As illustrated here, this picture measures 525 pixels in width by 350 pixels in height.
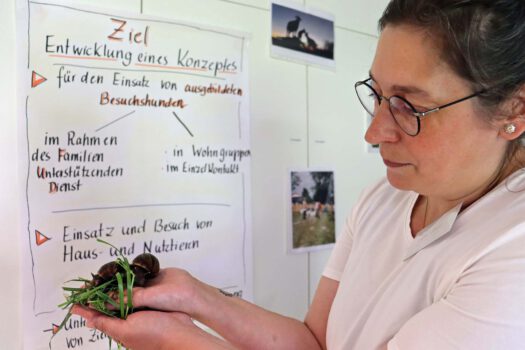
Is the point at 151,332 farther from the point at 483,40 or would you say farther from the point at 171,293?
the point at 483,40

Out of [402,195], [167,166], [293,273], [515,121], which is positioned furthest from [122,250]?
[515,121]

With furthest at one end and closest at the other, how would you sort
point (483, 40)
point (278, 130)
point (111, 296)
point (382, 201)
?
point (278, 130) → point (382, 201) → point (111, 296) → point (483, 40)

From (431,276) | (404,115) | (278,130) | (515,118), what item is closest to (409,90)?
(404,115)

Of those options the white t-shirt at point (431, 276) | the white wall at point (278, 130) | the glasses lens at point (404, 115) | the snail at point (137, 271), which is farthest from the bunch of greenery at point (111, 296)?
the glasses lens at point (404, 115)

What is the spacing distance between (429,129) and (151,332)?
0.48 m

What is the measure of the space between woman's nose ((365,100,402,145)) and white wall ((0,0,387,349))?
0.39 metres

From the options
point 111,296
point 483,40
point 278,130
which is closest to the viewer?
point 483,40

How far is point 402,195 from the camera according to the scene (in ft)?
2.48

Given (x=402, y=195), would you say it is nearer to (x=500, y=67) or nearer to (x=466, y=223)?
(x=466, y=223)

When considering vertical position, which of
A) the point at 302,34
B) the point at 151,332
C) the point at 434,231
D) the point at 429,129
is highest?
the point at 302,34

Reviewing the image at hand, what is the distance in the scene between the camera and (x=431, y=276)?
22.6 inches

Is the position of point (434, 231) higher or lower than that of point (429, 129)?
lower

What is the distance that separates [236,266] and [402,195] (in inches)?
15.5

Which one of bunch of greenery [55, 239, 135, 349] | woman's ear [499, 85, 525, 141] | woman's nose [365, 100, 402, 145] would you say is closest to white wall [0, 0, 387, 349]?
bunch of greenery [55, 239, 135, 349]
